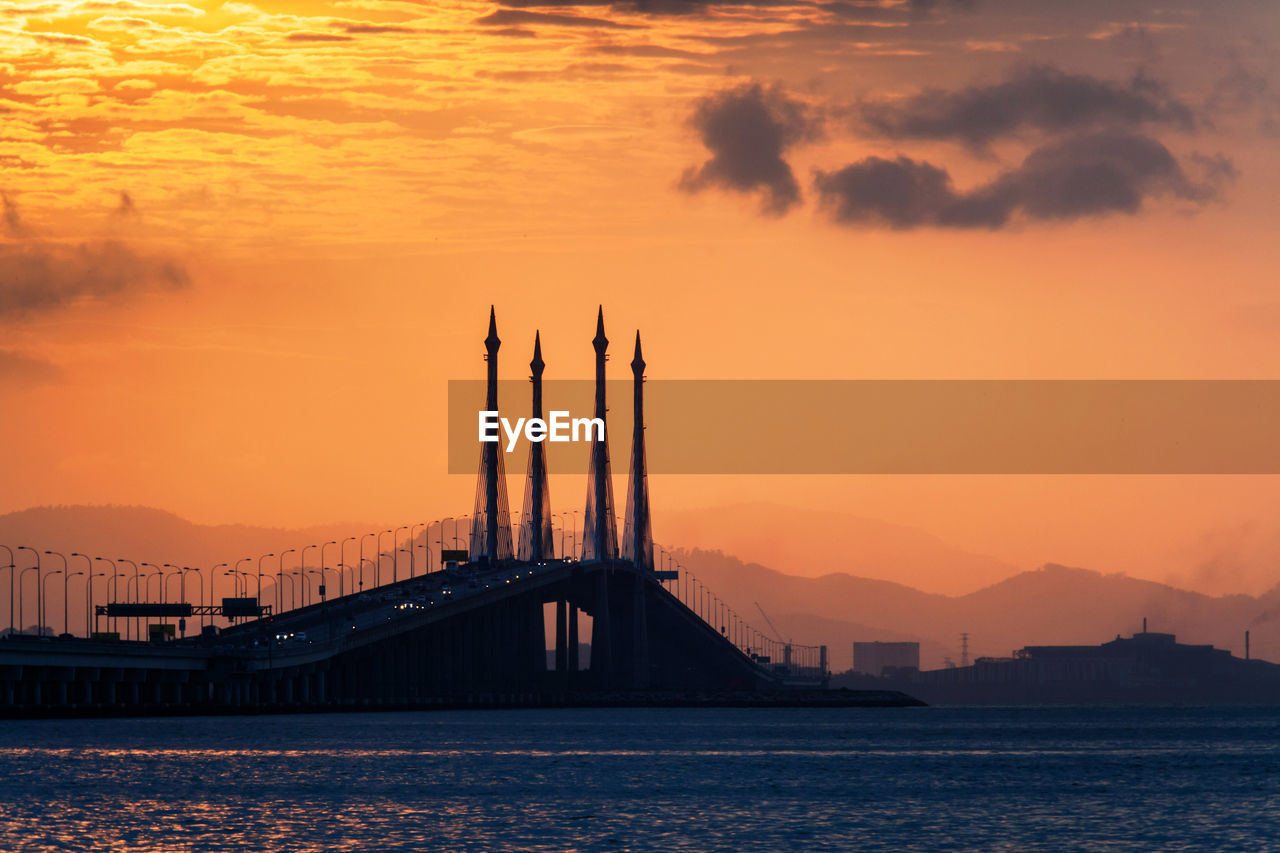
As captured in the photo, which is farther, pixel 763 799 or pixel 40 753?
pixel 40 753

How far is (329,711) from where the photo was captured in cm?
17875

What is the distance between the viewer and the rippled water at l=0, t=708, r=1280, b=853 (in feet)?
216

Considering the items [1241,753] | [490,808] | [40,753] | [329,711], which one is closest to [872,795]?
[490,808]

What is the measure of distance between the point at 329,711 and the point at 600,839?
11703cm

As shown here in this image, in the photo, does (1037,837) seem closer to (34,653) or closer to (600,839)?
A: (600,839)

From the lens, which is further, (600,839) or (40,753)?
(40,753)

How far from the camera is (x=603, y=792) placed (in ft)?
274

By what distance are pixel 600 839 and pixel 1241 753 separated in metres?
75.6

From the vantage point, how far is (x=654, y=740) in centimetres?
13700

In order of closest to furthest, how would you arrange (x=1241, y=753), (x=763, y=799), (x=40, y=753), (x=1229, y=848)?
(x=1229, y=848), (x=763, y=799), (x=40, y=753), (x=1241, y=753)

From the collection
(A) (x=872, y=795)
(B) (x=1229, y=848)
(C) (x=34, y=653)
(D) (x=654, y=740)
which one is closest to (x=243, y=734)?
(C) (x=34, y=653)

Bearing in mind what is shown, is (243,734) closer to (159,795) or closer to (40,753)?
(40,753)

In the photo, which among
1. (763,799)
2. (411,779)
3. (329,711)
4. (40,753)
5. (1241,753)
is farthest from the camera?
(329,711)

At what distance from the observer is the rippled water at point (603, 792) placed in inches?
2594
